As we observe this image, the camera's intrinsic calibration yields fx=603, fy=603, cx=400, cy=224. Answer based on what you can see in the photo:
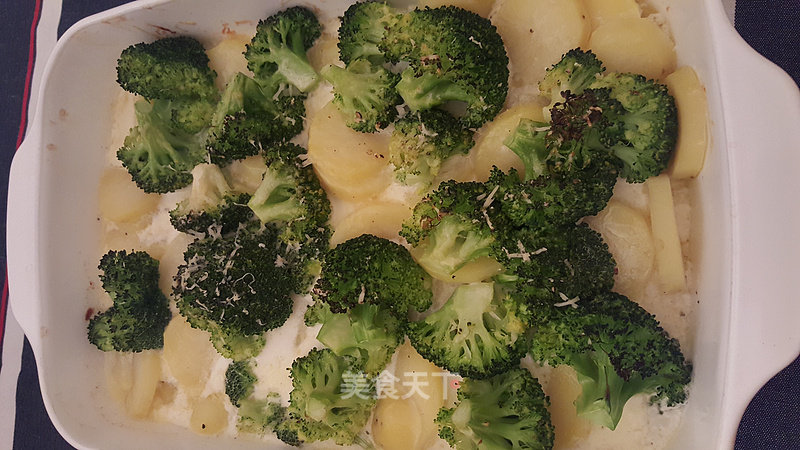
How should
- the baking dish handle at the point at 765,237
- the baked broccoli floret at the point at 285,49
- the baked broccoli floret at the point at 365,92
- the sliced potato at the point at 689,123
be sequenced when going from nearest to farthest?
the baking dish handle at the point at 765,237 < the sliced potato at the point at 689,123 < the baked broccoli floret at the point at 365,92 < the baked broccoli floret at the point at 285,49

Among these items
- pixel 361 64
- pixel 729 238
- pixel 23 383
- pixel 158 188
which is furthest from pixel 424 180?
pixel 23 383

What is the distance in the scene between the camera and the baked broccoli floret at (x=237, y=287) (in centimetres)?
148

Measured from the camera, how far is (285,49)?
150 centimetres

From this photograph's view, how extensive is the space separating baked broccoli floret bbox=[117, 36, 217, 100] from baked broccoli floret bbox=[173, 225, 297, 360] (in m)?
0.40

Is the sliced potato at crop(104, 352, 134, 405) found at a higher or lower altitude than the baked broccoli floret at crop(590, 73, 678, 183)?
lower

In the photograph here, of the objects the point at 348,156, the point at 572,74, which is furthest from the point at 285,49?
the point at 572,74

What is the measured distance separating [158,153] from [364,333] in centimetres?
78

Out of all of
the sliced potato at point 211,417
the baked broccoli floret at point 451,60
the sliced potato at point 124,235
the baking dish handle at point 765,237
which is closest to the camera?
the baking dish handle at point 765,237

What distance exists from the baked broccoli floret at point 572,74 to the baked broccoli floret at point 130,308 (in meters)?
1.15

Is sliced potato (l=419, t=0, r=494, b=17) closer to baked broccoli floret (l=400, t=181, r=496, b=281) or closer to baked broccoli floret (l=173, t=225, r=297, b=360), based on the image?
baked broccoli floret (l=400, t=181, r=496, b=281)

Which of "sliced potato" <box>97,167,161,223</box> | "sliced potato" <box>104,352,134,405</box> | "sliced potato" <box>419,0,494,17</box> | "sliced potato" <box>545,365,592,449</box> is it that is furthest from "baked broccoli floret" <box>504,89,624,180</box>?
"sliced potato" <box>104,352,134,405</box>

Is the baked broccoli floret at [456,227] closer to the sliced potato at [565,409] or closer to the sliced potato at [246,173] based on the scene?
the sliced potato at [565,409]

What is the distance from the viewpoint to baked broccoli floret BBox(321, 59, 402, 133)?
138 cm

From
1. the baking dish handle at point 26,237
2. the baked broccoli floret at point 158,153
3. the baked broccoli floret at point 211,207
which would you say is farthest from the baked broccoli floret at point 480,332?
the baking dish handle at point 26,237
